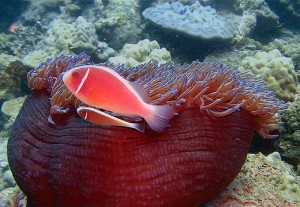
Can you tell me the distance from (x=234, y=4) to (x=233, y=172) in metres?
7.23

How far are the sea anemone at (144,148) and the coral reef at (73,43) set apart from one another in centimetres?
434

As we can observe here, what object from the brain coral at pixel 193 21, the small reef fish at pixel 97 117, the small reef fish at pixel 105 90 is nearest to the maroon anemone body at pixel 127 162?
the small reef fish at pixel 97 117

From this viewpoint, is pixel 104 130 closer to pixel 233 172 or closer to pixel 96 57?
pixel 233 172

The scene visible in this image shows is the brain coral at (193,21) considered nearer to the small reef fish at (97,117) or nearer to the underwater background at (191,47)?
the underwater background at (191,47)

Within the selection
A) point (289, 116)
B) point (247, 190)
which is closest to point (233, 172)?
point (247, 190)

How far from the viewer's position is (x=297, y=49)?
6.10m

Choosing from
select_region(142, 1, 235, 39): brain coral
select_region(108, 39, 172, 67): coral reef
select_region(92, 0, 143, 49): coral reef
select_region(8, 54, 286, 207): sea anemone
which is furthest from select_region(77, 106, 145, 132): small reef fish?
select_region(92, 0, 143, 49): coral reef

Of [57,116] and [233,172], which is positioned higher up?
[57,116]

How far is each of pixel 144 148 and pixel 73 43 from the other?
17.0ft

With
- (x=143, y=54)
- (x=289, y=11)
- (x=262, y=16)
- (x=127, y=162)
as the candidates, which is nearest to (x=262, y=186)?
(x=127, y=162)

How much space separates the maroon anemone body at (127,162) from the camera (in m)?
1.65

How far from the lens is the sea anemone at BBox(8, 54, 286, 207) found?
1650mm

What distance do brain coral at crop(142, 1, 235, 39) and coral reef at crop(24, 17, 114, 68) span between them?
136cm

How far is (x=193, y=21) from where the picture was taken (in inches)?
245
